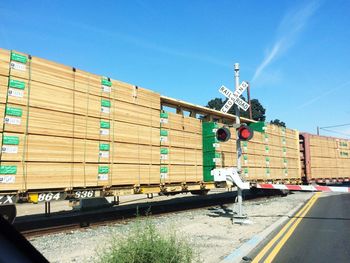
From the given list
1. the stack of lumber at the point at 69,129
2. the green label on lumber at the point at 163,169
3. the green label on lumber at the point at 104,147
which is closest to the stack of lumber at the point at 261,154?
the green label on lumber at the point at 163,169

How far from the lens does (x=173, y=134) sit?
13344 mm

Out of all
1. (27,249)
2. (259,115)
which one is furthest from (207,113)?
(259,115)

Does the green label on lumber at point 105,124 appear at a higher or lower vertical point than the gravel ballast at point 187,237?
higher

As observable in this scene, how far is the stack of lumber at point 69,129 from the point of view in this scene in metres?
8.33

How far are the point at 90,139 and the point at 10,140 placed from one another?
2.39 m

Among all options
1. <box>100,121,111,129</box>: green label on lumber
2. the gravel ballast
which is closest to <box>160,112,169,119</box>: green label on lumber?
<box>100,121,111,129</box>: green label on lumber

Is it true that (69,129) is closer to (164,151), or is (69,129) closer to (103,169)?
(103,169)

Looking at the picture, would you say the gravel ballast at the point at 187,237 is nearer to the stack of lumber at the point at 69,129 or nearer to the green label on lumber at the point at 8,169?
the stack of lumber at the point at 69,129

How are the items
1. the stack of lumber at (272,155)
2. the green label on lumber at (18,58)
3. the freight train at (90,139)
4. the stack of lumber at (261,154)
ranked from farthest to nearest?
the stack of lumber at (272,155), the stack of lumber at (261,154), the green label on lumber at (18,58), the freight train at (90,139)

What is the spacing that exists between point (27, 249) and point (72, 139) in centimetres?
813

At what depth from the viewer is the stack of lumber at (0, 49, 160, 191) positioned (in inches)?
328

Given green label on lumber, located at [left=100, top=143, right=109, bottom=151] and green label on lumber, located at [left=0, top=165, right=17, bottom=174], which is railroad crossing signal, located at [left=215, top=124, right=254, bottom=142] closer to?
green label on lumber, located at [left=100, top=143, right=109, bottom=151]

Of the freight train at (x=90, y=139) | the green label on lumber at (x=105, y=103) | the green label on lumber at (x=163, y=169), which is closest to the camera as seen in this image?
the freight train at (x=90, y=139)

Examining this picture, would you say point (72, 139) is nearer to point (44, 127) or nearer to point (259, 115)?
point (44, 127)
